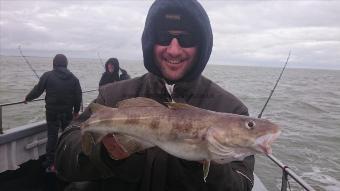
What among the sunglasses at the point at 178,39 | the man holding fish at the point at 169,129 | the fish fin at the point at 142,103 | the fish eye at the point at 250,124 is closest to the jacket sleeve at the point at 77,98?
the man holding fish at the point at 169,129

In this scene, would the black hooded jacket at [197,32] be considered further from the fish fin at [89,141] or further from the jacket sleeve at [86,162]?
the fish fin at [89,141]

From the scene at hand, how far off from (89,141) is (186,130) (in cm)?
83

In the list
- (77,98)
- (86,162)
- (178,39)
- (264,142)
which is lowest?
(77,98)

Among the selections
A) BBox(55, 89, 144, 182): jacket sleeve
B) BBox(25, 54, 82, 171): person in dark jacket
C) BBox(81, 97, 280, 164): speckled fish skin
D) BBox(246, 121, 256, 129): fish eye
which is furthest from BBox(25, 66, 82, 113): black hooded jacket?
BBox(246, 121, 256, 129): fish eye

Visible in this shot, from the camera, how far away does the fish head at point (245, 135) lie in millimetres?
2506

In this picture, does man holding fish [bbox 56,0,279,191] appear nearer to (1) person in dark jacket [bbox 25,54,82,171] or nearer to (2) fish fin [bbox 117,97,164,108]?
(2) fish fin [bbox 117,97,164,108]

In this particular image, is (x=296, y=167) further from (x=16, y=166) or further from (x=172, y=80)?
(x=172, y=80)

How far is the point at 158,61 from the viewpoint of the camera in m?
3.52

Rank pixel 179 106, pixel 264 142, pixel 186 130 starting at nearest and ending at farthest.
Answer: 1. pixel 264 142
2. pixel 186 130
3. pixel 179 106

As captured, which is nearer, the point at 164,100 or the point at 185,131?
the point at 185,131

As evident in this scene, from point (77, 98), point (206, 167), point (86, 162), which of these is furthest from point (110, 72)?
point (206, 167)

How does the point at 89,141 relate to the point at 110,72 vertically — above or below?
above

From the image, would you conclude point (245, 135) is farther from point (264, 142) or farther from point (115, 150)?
point (115, 150)

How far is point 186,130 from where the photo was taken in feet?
8.70
